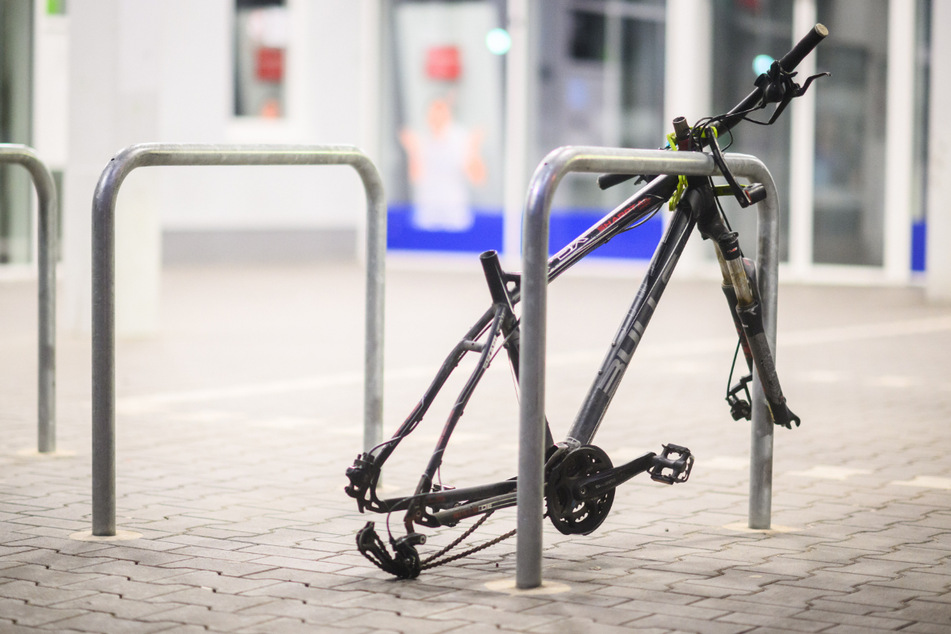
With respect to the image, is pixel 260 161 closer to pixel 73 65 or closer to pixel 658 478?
pixel 658 478

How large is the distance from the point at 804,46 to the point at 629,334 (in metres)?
0.96

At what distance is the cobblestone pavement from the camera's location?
140 inches

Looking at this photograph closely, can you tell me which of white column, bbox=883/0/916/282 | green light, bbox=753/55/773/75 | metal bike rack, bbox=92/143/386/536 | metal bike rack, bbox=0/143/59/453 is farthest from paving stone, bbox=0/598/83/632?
green light, bbox=753/55/773/75

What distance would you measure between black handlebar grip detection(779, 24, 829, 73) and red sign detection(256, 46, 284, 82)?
604 inches

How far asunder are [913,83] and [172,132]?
28.0 feet

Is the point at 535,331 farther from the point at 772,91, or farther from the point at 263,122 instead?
the point at 263,122

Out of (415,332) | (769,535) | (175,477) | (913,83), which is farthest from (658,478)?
(913,83)

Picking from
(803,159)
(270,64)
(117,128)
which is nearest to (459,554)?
(117,128)

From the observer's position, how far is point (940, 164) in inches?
521

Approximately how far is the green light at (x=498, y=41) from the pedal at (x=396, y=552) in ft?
48.9

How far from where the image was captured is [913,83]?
50.3ft

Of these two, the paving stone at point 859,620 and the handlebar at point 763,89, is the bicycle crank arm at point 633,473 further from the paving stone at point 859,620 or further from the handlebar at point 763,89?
the handlebar at point 763,89

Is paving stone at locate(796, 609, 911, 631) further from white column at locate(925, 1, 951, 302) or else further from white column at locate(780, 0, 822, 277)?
white column at locate(780, 0, 822, 277)

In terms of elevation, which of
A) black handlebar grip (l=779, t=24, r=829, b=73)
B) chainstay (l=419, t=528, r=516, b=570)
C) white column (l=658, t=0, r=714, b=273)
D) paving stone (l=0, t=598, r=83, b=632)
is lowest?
paving stone (l=0, t=598, r=83, b=632)
